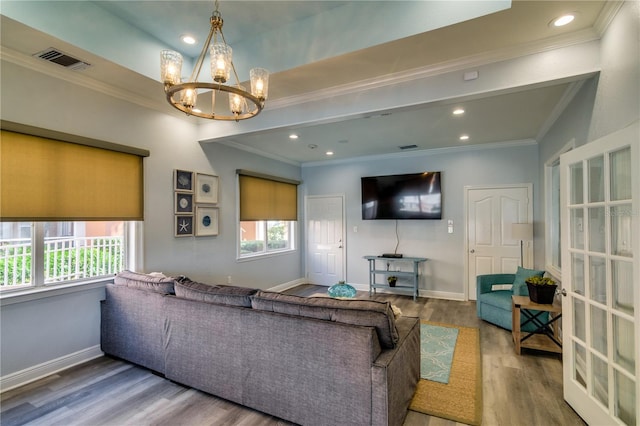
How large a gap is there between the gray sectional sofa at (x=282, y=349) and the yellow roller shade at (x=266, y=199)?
252cm

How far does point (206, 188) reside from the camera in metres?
4.43

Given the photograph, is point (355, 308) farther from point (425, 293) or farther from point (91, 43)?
point (425, 293)

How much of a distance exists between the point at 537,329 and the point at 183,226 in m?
4.42

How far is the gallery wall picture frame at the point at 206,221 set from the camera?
4281 mm

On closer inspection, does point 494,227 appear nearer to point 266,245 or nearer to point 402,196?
point 402,196

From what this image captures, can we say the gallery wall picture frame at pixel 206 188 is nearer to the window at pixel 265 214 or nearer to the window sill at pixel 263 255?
the window at pixel 265 214

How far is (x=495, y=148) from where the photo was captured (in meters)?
5.14

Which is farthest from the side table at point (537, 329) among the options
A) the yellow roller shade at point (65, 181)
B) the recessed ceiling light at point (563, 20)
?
the yellow roller shade at point (65, 181)

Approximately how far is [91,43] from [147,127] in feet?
3.82

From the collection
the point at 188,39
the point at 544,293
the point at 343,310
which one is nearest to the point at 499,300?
the point at 544,293

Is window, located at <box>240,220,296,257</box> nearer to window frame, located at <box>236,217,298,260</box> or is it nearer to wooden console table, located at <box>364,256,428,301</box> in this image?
window frame, located at <box>236,217,298,260</box>

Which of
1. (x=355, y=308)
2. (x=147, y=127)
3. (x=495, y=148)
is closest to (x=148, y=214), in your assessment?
(x=147, y=127)

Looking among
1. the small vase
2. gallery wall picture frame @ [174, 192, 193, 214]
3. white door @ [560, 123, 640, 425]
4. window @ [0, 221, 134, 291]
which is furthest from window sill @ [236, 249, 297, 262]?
white door @ [560, 123, 640, 425]

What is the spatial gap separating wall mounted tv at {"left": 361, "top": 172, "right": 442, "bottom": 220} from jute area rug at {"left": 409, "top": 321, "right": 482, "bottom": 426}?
2855 mm
